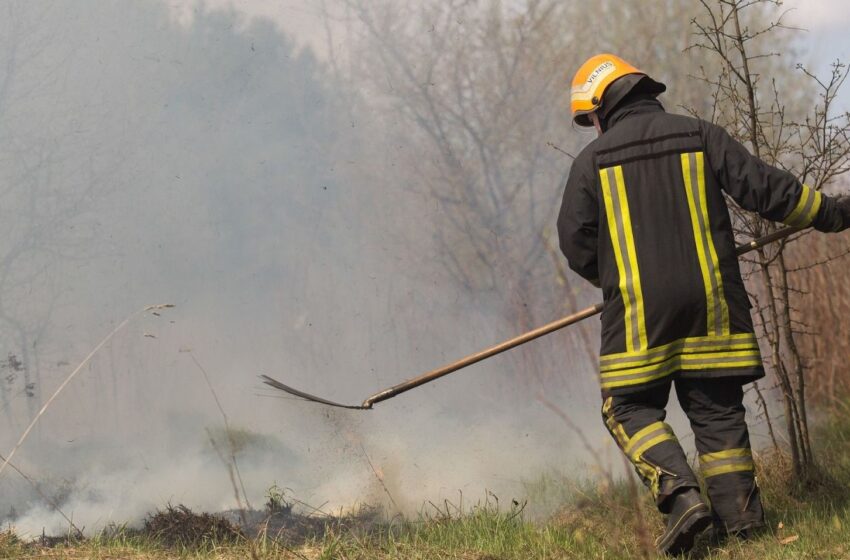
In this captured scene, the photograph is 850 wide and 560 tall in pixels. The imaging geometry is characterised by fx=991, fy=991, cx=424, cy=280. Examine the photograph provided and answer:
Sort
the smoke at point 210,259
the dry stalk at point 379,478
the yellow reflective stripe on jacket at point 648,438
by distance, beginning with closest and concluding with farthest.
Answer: the yellow reflective stripe on jacket at point 648,438 < the dry stalk at point 379,478 < the smoke at point 210,259

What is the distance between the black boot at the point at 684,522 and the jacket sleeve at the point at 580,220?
38.4 inches

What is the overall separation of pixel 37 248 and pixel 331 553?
356 centimetres

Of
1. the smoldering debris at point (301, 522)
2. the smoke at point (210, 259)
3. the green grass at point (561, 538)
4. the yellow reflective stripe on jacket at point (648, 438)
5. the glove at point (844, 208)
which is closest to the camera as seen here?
the green grass at point (561, 538)

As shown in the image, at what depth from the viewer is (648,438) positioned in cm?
366

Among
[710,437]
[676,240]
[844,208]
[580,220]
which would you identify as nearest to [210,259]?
[580,220]

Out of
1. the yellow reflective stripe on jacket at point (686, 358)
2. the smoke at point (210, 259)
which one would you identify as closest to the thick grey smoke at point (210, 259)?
the smoke at point (210, 259)

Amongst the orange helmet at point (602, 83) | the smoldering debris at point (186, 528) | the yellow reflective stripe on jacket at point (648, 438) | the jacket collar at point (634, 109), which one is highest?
the orange helmet at point (602, 83)

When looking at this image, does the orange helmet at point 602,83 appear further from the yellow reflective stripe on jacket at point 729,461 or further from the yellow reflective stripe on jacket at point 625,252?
the yellow reflective stripe on jacket at point 729,461

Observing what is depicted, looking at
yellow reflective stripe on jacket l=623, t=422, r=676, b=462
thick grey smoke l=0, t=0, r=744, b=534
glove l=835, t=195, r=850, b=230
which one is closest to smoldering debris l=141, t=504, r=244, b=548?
thick grey smoke l=0, t=0, r=744, b=534

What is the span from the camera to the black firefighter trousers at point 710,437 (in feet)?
12.0

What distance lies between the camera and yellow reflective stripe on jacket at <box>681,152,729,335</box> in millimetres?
3660

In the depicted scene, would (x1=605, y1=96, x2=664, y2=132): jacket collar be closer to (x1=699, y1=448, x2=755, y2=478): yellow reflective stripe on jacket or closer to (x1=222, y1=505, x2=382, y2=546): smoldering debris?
(x1=699, y1=448, x2=755, y2=478): yellow reflective stripe on jacket

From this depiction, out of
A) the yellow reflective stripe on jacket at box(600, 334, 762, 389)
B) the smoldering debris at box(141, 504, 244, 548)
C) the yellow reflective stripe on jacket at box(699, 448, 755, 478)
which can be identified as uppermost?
the yellow reflective stripe on jacket at box(600, 334, 762, 389)

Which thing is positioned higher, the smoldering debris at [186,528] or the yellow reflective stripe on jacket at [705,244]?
the yellow reflective stripe on jacket at [705,244]
